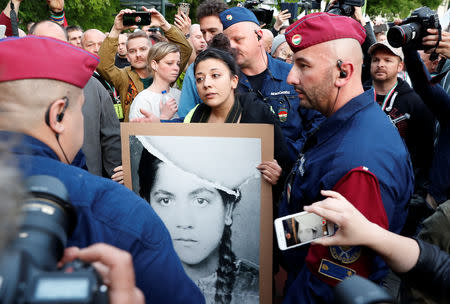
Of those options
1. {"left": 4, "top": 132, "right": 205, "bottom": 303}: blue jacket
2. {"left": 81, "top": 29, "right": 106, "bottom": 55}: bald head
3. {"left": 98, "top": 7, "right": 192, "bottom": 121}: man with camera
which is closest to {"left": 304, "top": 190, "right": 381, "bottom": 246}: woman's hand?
{"left": 4, "top": 132, "right": 205, "bottom": 303}: blue jacket

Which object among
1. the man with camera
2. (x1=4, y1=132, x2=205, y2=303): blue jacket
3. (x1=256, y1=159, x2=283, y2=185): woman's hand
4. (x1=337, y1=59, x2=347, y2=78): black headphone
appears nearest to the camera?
(x1=4, y1=132, x2=205, y2=303): blue jacket

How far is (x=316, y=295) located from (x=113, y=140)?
2.03 m

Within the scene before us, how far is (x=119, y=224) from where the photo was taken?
4.42ft

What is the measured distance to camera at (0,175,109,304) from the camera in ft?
2.13

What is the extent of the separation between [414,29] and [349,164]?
1.55 meters

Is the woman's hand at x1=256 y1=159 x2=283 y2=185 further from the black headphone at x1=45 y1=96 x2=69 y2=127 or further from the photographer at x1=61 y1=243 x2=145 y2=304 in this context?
the photographer at x1=61 y1=243 x2=145 y2=304

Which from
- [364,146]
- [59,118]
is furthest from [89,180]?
[364,146]

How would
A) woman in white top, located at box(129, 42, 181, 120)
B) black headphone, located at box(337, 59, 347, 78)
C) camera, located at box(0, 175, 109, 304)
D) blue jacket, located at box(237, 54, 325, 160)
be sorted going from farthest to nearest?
woman in white top, located at box(129, 42, 181, 120)
blue jacket, located at box(237, 54, 325, 160)
black headphone, located at box(337, 59, 347, 78)
camera, located at box(0, 175, 109, 304)

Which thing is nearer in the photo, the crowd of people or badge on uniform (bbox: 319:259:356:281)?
the crowd of people

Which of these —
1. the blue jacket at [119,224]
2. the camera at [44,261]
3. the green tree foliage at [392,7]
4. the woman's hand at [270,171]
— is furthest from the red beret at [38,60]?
the green tree foliage at [392,7]

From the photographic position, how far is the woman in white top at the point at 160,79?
3.81 meters

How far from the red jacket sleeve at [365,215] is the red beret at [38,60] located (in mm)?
1138

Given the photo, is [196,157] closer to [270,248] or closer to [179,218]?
[179,218]

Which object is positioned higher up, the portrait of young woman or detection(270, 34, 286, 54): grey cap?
detection(270, 34, 286, 54): grey cap
